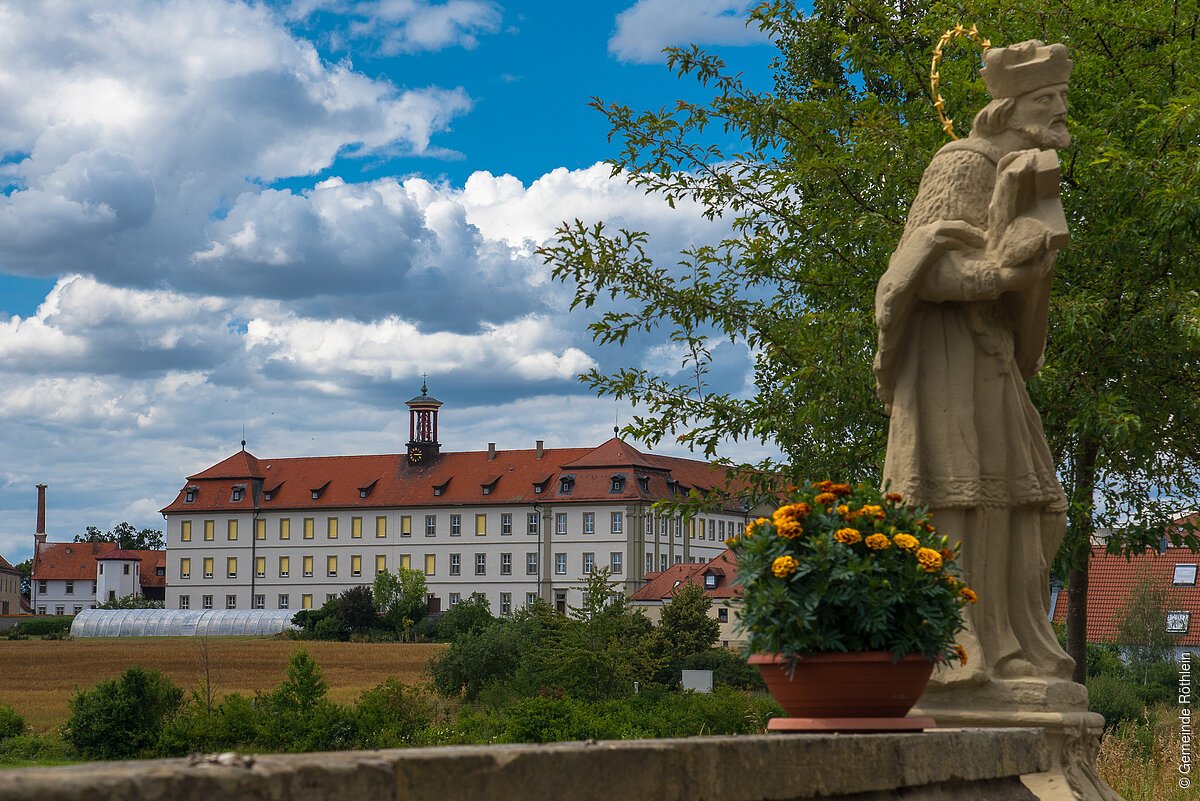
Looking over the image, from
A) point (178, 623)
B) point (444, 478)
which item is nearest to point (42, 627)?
point (178, 623)

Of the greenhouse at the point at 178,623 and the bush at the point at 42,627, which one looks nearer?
the greenhouse at the point at 178,623

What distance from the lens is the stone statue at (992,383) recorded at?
19.4 feet

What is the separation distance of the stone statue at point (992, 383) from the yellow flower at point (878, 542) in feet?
3.77

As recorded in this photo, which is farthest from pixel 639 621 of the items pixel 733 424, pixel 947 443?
pixel 947 443

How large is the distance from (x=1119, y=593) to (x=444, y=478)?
6914 centimetres

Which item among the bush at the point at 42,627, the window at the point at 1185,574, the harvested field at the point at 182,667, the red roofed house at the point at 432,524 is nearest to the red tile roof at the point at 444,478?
the red roofed house at the point at 432,524

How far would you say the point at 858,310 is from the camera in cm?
1180

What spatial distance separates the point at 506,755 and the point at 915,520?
2634mm

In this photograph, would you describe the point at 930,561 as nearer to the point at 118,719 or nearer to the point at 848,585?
the point at 848,585

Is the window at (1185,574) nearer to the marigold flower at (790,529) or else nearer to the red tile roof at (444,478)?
the marigold flower at (790,529)

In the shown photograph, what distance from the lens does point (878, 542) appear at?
4.82 m

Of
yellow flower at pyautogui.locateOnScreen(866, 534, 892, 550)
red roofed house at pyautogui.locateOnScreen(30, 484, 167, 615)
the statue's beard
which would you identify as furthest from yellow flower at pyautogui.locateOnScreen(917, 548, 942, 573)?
red roofed house at pyautogui.locateOnScreen(30, 484, 167, 615)

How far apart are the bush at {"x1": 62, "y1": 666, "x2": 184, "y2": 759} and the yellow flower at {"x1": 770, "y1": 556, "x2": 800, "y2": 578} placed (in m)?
24.1

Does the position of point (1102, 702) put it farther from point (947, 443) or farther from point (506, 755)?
point (506, 755)
